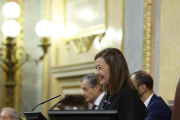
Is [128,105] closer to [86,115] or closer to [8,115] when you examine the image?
[86,115]

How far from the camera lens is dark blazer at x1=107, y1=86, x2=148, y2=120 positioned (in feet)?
8.25

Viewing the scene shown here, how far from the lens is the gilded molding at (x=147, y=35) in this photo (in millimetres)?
4844

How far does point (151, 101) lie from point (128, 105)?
107 cm

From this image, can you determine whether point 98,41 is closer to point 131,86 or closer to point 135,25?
point 135,25

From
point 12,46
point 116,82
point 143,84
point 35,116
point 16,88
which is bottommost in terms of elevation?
point 16,88

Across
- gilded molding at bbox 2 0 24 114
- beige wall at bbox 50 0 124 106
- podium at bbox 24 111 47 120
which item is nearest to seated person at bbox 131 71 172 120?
podium at bbox 24 111 47 120

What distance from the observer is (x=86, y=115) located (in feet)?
6.34

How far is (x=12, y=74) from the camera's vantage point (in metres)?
7.45

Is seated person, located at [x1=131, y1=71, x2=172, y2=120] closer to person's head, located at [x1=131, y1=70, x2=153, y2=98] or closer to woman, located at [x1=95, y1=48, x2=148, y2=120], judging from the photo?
person's head, located at [x1=131, y1=70, x2=153, y2=98]

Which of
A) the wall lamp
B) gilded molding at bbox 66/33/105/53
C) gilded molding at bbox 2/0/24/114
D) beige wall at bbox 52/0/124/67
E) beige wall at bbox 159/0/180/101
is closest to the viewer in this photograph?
beige wall at bbox 159/0/180/101

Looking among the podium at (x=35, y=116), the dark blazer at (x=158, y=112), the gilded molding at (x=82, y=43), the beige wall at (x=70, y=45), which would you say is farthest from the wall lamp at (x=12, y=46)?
the podium at (x=35, y=116)

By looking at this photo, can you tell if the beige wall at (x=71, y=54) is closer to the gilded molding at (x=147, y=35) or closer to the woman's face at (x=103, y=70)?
the gilded molding at (x=147, y=35)

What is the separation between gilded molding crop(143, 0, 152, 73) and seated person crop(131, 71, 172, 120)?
3.68 feet

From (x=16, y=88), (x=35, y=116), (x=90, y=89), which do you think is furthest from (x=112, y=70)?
(x=16, y=88)
